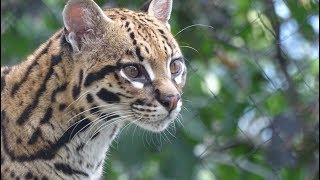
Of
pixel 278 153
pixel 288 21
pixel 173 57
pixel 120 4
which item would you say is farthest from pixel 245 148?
pixel 173 57

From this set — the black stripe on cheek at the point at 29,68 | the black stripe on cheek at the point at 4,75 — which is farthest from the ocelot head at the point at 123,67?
the black stripe on cheek at the point at 4,75

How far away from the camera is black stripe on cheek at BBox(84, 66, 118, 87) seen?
2715 mm

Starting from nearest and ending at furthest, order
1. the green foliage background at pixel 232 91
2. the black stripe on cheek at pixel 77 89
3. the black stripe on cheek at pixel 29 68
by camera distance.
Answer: the black stripe on cheek at pixel 77 89
the black stripe on cheek at pixel 29 68
the green foliage background at pixel 232 91

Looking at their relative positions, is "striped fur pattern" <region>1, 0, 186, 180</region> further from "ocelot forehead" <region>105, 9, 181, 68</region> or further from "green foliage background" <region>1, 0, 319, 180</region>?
"green foliage background" <region>1, 0, 319, 180</region>

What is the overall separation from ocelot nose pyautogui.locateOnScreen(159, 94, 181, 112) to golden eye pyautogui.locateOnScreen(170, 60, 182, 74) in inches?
5.3

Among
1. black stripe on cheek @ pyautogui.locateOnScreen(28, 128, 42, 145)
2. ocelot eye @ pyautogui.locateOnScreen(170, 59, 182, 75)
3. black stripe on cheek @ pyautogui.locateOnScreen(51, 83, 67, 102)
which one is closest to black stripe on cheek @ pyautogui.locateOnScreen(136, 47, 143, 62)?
ocelot eye @ pyautogui.locateOnScreen(170, 59, 182, 75)

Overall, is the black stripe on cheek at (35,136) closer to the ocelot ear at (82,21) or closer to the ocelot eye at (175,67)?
→ the ocelot ear at (82,21)

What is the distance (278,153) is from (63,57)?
1150 mm

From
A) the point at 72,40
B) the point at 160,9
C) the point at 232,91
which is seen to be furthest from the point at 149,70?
the point at 232,91

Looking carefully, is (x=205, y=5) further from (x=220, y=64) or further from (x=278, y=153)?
(x=278, y=153)

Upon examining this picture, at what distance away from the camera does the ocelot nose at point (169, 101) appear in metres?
2.62

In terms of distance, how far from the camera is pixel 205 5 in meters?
3.74

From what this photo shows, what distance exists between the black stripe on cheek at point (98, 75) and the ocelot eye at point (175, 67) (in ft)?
0.60

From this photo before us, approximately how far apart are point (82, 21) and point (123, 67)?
8.1 inches
